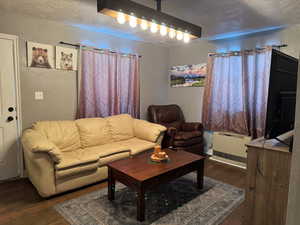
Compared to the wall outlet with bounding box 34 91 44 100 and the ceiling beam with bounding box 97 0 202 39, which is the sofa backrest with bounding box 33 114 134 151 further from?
the ceiling beam with bounding box 97 0 202 39

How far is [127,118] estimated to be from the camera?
3816 mm

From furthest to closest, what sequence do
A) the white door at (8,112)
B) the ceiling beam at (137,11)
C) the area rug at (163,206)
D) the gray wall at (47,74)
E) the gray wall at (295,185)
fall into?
1. the gray wall at (47,74)
2. the white door at (8,112)
3. the area rug at (163,206)
4. the ceiling beam at (137,11)
5. the gray wall at (295,185)

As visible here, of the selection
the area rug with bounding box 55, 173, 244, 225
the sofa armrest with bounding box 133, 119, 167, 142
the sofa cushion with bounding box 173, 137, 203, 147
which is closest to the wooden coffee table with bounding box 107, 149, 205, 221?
the area rug with bounding box 55, 173, 244, 225

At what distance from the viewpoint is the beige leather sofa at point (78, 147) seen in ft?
7.74

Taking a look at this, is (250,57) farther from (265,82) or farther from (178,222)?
(178,222)

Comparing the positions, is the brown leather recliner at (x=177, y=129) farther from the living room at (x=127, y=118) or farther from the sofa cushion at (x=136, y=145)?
the sofa cushion at (x=136, y=145)

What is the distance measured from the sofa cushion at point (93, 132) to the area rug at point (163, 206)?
83cm

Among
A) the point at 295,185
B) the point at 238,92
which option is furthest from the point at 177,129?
the point at 295,185

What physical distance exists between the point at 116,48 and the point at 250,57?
2.41 m

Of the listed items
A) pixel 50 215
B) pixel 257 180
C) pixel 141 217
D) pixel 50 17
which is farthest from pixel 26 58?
pixel 257 180

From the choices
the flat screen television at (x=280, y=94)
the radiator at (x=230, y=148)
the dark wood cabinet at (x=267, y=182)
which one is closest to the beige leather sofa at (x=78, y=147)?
the radiator at (x=230, y=148)

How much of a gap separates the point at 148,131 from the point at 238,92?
5.81 ft

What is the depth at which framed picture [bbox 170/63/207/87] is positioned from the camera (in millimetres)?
4230

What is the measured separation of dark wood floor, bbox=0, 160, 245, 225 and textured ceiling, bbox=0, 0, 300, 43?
7.25ft
